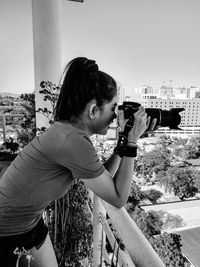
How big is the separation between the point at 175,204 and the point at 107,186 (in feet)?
59.1

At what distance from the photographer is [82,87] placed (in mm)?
558

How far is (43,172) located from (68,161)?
0.27 feet

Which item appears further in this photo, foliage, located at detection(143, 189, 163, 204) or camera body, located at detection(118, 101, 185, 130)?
foliage, located at detection(143, 189, 163, 204)

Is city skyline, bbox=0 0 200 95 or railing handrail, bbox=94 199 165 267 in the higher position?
city skyline, bbox=0 0 200 95

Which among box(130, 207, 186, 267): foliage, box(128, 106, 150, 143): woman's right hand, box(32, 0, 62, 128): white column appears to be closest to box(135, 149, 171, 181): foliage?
box(130, 207, 186, 267): foliage

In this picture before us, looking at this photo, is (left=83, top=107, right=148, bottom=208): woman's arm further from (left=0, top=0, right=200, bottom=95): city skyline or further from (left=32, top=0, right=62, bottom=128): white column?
(left=32, top=0, right=62, bottom=128): white column

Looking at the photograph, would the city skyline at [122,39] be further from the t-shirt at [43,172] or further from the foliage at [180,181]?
the foliage at [180,181]

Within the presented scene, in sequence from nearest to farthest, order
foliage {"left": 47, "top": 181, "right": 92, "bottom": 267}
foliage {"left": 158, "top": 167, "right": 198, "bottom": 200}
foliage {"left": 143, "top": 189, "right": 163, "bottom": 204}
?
foliage {"left": 47, "top": 181, "right": 92, "bottom": 267} < foliage {"left": 158, "top": 167, "right": 198, "bottom": 200} < foliage {"left": 143, "top": 189, "right": 163, "bottom": 204}

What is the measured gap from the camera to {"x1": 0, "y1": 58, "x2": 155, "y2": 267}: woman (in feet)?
1.64

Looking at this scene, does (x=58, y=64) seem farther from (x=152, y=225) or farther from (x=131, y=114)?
(x=152, y=225)

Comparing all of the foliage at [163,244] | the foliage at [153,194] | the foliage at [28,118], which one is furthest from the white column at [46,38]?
the foliage at [153,194]

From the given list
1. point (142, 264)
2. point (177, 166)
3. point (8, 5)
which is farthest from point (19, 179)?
point (177, 166)

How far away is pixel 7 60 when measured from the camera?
152 inches

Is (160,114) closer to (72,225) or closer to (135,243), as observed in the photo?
(135,243)
